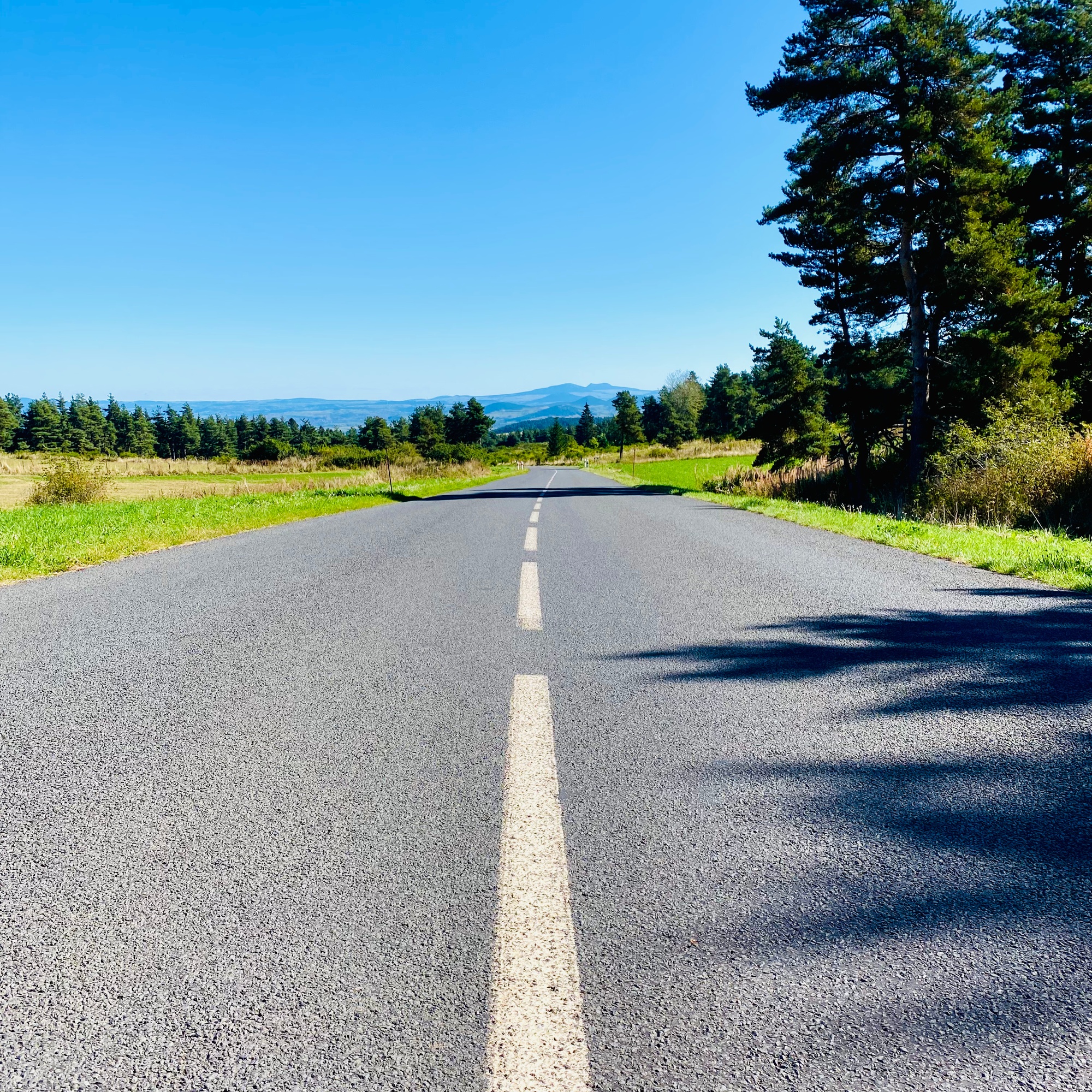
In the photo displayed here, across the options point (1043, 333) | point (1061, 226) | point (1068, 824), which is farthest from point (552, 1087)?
point (1061, 226)

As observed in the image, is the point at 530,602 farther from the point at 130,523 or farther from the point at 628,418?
the point at 628,418

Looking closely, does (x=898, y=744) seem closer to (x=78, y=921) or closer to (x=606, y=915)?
(x=606, y=915)

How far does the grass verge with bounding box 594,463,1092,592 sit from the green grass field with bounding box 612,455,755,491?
14.5 metres

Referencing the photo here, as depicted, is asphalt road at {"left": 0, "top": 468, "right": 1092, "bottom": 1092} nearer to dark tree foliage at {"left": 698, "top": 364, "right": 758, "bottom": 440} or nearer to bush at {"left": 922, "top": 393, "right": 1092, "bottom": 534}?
bush at {"left": 922, "top": 393, "right": 1092, "bottom": 534}

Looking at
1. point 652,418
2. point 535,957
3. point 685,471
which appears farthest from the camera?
point 652,418

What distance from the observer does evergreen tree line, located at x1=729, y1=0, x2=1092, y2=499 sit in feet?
55.6

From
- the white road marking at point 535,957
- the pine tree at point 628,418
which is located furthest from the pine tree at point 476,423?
the white road marking at point 535,957

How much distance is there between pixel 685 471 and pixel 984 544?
36294 millimetres

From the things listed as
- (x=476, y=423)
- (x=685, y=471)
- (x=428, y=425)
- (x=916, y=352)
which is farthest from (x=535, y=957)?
(x=428, y=425)

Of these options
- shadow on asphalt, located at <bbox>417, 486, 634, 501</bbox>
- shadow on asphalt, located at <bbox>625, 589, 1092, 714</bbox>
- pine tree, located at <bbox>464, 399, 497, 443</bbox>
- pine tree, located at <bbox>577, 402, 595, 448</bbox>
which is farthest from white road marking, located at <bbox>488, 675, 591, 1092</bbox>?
pine tree, located at <bbox>577, 402, 595, 448</bbox>

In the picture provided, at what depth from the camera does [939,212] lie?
58.4ft

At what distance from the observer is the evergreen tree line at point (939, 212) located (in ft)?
55.6

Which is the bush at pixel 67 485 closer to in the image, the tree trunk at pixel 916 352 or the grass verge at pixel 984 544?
the grass verge at pixel 984 544

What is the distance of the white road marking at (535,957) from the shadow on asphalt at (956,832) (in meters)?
0.44
